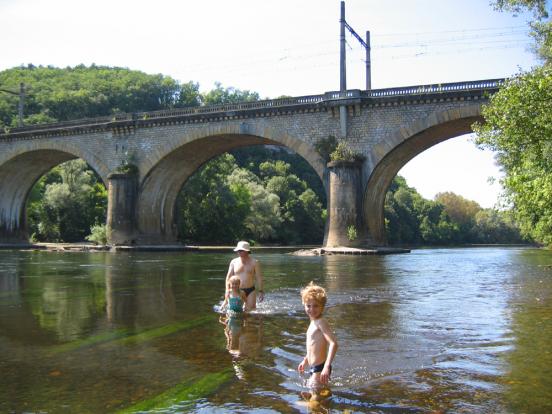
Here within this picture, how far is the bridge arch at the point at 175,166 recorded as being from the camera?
125ft

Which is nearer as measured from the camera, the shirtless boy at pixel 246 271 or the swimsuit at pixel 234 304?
the swimsuit at pixel 234 304

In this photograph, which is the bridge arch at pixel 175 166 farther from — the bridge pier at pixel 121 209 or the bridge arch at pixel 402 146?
the bridge arch at pixel 402 146

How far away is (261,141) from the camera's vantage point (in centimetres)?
4056

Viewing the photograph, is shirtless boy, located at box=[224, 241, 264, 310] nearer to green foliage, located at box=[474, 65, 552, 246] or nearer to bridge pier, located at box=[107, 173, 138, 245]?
green foliage, located at box=[474, 65, 552, 246]

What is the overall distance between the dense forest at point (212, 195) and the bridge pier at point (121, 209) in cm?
407

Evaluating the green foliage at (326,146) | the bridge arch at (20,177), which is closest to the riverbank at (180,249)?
the bridge arch at (20,177)

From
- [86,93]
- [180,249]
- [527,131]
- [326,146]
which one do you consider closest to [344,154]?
[326,146]

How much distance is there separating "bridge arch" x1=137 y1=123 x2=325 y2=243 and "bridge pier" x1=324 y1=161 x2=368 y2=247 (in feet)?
14.6

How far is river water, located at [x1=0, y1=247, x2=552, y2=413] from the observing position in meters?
4.80

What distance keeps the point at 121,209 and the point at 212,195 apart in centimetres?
1589

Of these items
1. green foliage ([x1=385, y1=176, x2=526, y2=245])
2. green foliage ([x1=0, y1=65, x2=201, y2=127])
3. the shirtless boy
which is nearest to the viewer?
the shirtless boy

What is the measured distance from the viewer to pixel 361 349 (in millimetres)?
6801

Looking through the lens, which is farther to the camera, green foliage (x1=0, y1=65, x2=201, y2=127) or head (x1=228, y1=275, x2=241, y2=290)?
green foliage (x1=0, y1=65, x2=201, y2=127)

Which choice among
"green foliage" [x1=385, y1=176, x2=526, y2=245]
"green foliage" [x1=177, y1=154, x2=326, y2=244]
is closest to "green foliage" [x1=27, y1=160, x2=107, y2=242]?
"green foliage" [x1=177, y1=154, x2=326, y2=244]
